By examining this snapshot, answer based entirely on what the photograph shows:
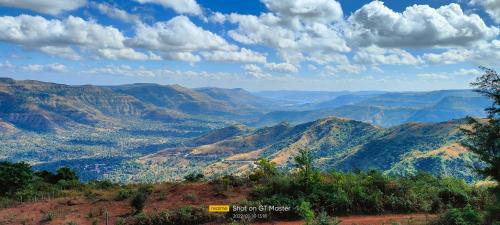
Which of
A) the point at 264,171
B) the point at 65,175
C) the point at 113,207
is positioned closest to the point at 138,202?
the point at 113,207

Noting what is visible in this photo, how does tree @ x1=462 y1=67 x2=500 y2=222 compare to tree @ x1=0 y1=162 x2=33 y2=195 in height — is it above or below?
above

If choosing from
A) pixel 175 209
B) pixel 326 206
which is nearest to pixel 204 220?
pixel 175 209

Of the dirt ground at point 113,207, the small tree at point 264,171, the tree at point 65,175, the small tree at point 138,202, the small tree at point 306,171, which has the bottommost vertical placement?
the tree at point 65,175

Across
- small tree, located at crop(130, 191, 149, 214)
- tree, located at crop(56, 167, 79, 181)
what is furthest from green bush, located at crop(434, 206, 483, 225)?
tree, located at crop(56, 167, 79, 181)

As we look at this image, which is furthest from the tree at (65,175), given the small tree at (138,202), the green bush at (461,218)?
the green bush at (461,218)

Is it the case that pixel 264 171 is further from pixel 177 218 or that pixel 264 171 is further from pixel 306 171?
pixel 177 218

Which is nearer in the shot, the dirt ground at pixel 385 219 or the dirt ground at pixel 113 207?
the dirt ground at pixel 385 219

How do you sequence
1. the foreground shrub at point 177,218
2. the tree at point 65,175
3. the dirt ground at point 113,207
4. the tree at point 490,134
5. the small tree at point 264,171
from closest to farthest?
the tree at point 490,134, the foreground shrub at point 177,218, the dirt ground at point 113,207, the small tree at point 264,171, the tree at point 65,175

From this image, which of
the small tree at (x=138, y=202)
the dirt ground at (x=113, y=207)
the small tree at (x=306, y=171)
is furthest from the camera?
the small tree at (x=306, y=171)

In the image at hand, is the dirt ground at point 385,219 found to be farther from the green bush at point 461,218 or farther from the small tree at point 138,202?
the small tree at point 138,202

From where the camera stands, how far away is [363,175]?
37312 millimetres

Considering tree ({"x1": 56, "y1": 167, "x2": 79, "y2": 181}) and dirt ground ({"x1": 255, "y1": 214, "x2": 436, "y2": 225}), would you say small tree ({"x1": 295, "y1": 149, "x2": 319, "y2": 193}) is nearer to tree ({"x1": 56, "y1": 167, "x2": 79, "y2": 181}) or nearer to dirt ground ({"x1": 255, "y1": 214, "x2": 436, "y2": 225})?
dirt ground ({"x1": 255, "y1": 214, "x2": 436, "y2": 225})

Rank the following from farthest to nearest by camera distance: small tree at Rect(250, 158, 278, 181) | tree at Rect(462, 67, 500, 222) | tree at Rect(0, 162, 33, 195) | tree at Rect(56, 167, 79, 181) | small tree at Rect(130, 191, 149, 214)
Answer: tree at Rect(56, 167, 79, 181) < tree at Rect(0, 162, 33, 195) < small tree at Rect(250, 158, 278, 181) < small tree at Rect(130, 191, 149, 214) < tree at Rect(462, 67, 500, 222)

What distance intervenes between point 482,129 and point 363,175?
52.0ft
